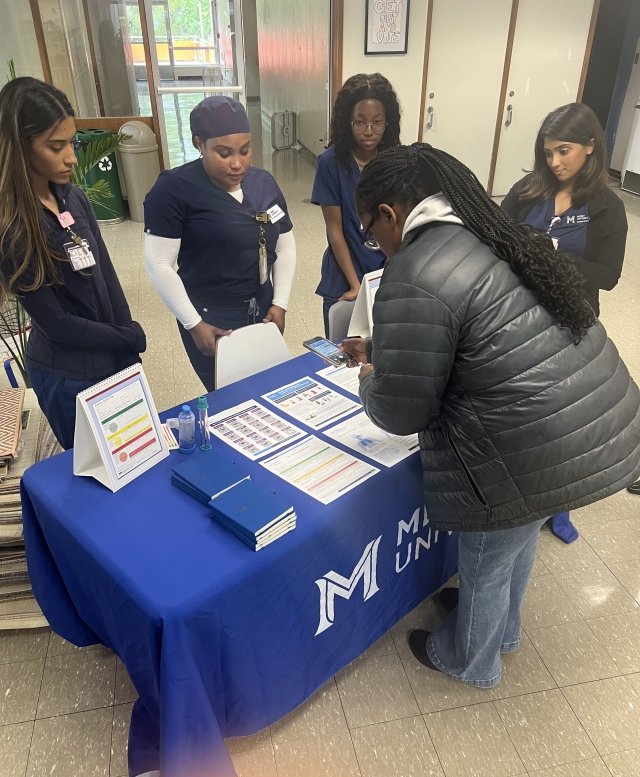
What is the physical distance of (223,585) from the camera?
1.30 metres

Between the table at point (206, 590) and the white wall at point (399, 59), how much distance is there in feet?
16.9

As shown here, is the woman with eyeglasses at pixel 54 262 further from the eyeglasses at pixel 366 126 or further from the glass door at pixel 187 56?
the glass door at pixel 187 56

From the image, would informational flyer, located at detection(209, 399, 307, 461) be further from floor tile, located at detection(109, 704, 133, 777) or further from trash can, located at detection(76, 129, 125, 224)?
trash can, located at detection(76, 129, 125, 224)

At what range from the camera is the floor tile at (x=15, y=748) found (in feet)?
5.28

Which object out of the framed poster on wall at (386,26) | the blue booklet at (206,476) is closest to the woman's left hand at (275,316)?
the blue booklet at (206,476)

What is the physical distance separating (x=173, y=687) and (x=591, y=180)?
2.07 metres

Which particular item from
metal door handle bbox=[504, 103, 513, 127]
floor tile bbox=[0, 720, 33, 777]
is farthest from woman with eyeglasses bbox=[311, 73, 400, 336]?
metal door handle bbox=[504, 103, 513, 127]

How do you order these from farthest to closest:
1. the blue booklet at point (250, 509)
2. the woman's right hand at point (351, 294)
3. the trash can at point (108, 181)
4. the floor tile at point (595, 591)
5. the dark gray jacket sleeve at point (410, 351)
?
the trash can at point (108, 181) < the woman's right hand at point (351, 294) < the floor tile at point (595, 591) < the blue booklet at point (250, 509) < the dark gray jacket sleeve at point (410, 351)

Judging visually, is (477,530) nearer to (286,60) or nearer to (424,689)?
(424,689)

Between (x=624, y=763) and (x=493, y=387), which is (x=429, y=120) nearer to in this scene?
(x=493, y=387)

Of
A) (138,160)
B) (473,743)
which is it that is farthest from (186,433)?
(138,160)

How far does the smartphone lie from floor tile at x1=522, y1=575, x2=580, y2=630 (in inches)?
41.7

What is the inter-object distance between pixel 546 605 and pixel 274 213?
1.68 meters

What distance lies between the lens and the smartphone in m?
2.16
